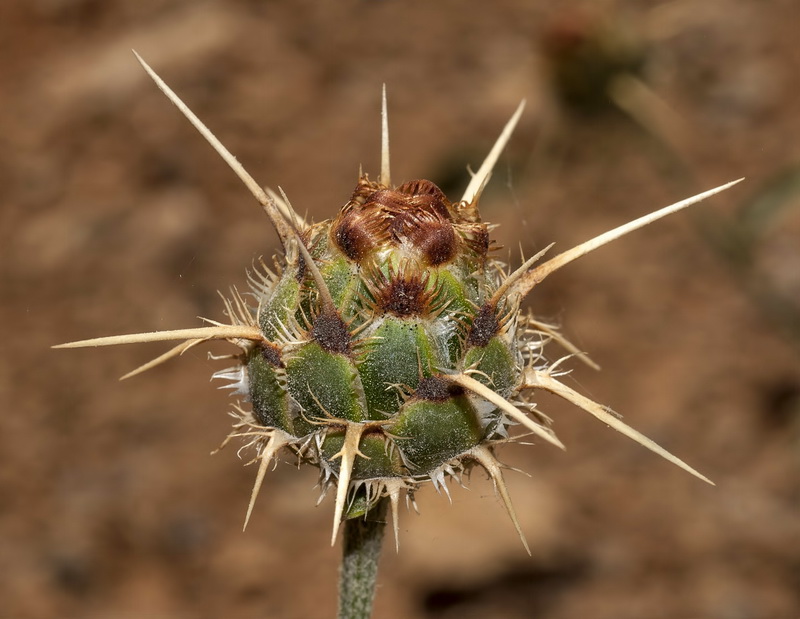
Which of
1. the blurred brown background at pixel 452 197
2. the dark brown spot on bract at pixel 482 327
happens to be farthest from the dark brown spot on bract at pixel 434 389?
the blurred brown background at pixel 452 197

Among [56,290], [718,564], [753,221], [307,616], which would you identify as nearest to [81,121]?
[56,290]

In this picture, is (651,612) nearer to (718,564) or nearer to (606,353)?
(718,564)

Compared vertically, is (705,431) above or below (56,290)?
below

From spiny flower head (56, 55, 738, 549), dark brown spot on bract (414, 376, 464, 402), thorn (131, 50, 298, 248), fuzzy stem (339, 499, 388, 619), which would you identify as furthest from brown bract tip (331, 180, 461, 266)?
fuzzy stem (339, 499, 388, 619)

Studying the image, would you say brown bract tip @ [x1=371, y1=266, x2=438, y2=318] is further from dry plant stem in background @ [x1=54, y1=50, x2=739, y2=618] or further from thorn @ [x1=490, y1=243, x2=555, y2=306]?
thorn @ [x1=490, y1=243, x2=555, y2=306]

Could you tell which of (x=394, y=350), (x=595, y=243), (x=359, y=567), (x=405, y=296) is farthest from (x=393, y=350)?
(x=359, y=567)
